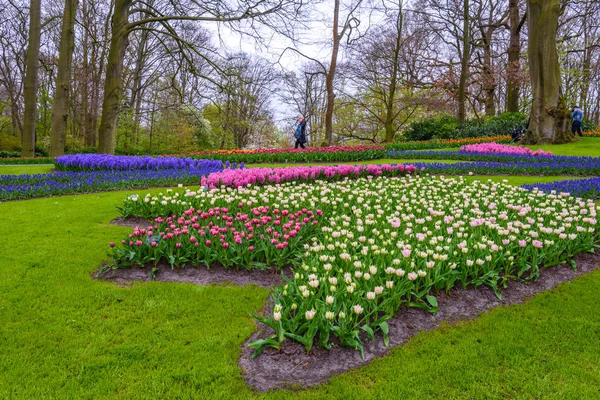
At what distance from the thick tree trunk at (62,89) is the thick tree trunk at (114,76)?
7.08ft

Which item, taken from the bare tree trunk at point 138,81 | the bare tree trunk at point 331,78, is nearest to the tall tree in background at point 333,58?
A: the bare tree trunk at point 331,78

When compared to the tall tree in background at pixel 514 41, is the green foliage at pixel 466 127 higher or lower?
lower

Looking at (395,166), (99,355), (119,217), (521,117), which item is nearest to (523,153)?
(395,166)

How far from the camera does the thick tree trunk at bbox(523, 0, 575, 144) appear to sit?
14734 mm

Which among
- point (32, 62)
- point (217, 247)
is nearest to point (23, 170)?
point (32, 62)

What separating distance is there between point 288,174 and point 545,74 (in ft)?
41.4

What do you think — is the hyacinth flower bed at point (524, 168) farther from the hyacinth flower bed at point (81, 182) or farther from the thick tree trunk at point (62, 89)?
the thick tree trunk at point (62, 89)

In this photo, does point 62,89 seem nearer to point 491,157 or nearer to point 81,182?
point 81,182

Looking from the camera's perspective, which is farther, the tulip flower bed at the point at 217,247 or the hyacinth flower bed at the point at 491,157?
the hyacinth flower bed at the point at 491,157

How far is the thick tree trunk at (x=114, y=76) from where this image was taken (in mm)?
13906

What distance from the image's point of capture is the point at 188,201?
6.20m

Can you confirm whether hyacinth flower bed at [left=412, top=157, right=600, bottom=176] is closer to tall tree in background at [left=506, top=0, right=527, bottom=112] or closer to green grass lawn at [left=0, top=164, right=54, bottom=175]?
green grass lawn at [left=0, top=164, right=54, bottom=175]

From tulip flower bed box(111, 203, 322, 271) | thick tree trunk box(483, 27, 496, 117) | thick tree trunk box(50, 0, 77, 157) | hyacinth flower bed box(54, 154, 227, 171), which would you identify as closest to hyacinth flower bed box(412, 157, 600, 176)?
hyacinth flower bed box(54, 154, 227, 171)

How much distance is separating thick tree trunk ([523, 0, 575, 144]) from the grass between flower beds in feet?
45.1
